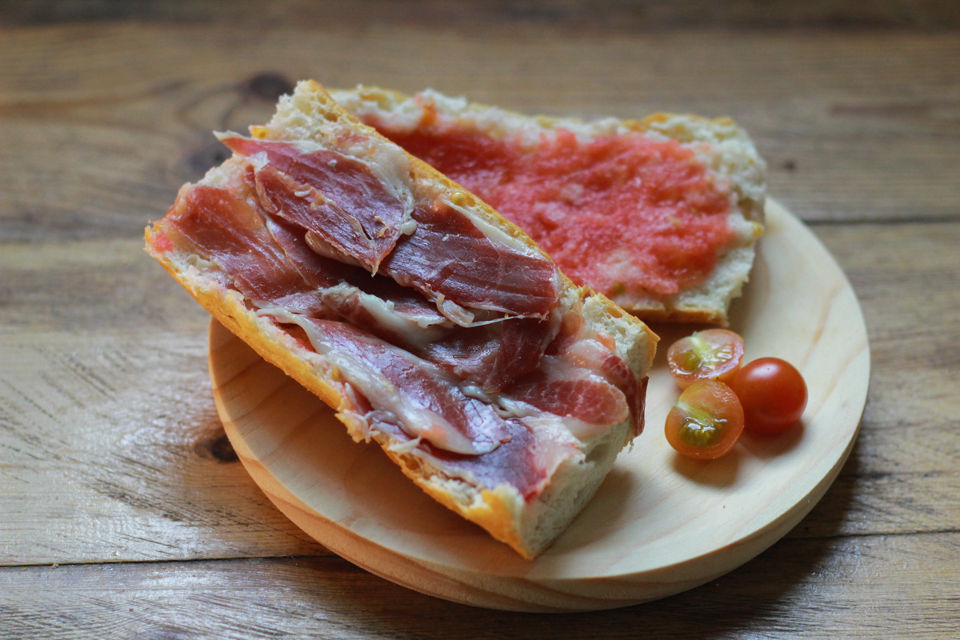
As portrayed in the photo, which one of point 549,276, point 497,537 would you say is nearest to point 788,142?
point 549,276

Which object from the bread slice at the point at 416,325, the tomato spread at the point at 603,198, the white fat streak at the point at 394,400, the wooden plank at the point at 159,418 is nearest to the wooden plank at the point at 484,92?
the wooden plank at the point at 159,418

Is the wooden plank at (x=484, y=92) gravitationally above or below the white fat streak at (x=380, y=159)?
below

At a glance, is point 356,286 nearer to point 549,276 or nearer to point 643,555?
point 549,276

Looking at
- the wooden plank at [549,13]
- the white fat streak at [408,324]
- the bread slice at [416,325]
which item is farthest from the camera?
the wooden plank at [549,13]

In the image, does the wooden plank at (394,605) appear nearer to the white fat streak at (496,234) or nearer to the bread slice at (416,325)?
the bread slice at (416,325)

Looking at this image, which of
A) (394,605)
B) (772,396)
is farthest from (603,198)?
(394,605)

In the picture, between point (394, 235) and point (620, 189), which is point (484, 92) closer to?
point (620, 189)

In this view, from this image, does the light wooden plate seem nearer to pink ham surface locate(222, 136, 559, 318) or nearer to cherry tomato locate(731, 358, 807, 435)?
cherry tomato locate(731, 358, 807, 435)
